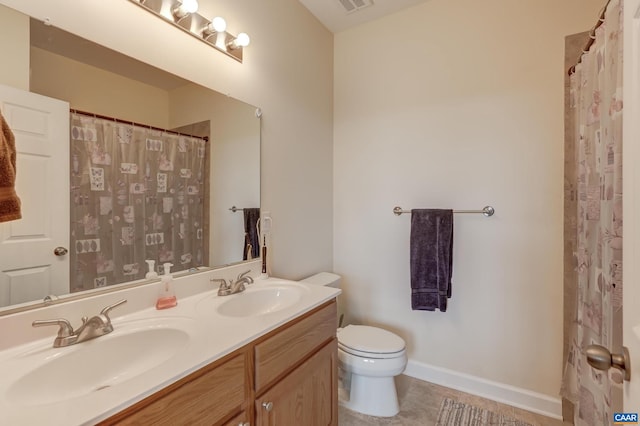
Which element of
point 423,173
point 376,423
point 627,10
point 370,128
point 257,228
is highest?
point 370,128

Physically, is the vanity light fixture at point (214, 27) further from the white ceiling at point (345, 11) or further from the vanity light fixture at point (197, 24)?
the white ceiling at point (345, 11)

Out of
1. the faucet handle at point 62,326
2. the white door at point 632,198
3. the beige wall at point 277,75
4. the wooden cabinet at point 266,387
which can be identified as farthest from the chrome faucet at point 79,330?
the white door at point 632,198

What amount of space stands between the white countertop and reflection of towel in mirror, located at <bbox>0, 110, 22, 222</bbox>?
1.21 feet

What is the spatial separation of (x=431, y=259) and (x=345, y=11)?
1.85 meters

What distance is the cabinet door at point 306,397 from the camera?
991mm

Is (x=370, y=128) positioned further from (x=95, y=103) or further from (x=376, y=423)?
(x=376, y=423)

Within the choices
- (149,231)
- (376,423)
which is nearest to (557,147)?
(376,423)

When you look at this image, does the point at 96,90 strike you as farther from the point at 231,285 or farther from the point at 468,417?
the point at 468,417

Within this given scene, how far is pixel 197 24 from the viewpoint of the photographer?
1.31 m

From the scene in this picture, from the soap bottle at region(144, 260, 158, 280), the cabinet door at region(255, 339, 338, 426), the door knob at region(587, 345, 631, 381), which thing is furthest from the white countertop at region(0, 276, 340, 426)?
the door knob at region(587, 345, 631, 381)

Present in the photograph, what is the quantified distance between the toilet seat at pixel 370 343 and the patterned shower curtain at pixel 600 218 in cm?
80

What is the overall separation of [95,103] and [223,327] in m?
0.92

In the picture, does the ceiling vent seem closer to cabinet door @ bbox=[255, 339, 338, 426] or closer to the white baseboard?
cabinet door @ bbox=[255, 339, 338, 426]

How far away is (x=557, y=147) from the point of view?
163cm
